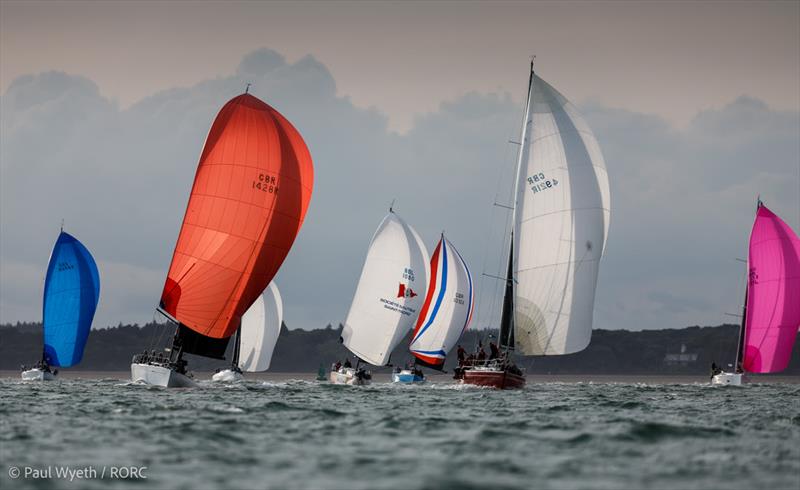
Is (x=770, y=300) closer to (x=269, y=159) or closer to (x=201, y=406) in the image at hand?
(x=269, y=159)

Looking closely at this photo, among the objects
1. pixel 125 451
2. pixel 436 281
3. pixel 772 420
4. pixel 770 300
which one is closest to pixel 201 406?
pixel 125 451

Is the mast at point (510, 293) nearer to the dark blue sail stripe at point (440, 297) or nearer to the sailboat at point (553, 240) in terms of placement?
the sailboat at point (553, 240)

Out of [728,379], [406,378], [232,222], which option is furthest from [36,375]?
[728,379]

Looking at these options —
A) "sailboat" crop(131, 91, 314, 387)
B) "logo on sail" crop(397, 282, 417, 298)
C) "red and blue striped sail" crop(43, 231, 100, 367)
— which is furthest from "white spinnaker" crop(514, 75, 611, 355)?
"red and blue striped sail" crop(43, 231, 100, 367)

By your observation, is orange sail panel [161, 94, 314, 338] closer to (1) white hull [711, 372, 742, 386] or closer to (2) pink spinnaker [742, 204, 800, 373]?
(1) white hull [711, 372, 742, 386]

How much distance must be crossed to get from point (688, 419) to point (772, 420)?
8.50 feet

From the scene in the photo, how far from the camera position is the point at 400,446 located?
62.5 feet

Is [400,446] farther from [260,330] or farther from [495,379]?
[260,330]

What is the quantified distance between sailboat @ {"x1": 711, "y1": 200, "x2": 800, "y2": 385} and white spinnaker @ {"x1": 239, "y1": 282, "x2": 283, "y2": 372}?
32.5 meters

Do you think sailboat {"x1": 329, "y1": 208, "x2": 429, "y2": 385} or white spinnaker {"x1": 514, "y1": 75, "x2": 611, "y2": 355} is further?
sailboat {"x1": 329, "y1": 208, "x2": 429, "y2": 385}

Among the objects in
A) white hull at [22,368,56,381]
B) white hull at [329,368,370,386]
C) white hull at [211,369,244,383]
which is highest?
white hull at [329,368,370,386]

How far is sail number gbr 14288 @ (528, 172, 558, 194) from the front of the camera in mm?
47281

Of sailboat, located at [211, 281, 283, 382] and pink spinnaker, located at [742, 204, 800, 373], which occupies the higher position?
pink spinnaker, located at [742, 204, 800, 373]

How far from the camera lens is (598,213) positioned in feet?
152
